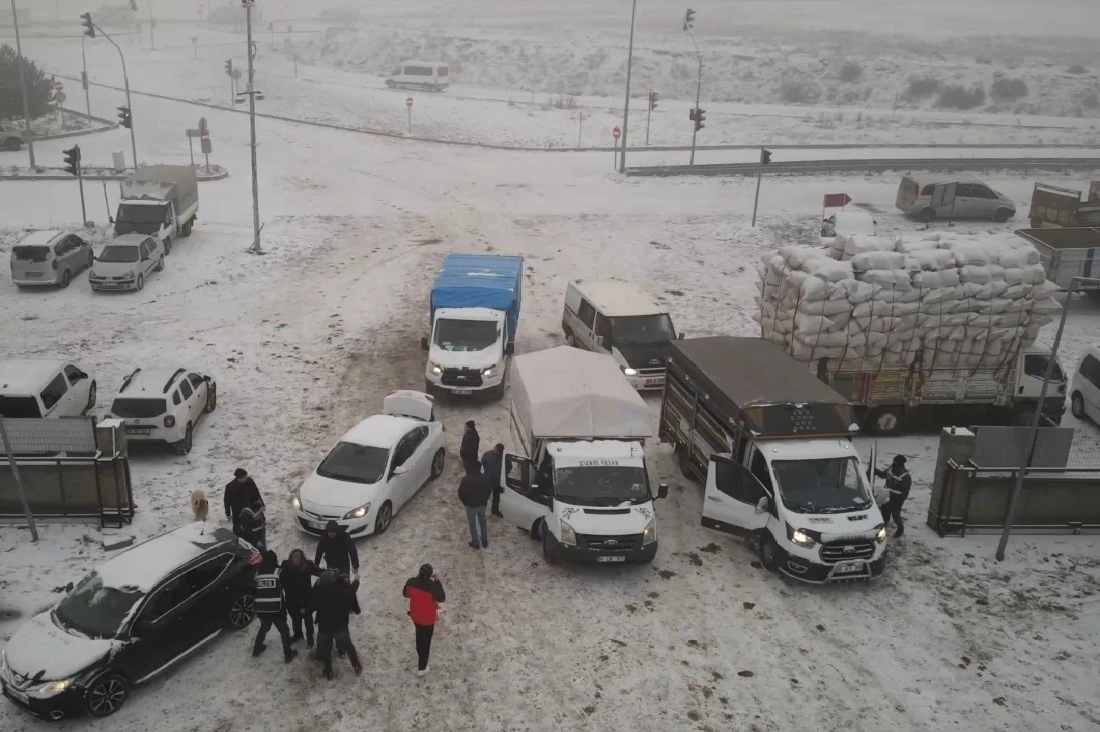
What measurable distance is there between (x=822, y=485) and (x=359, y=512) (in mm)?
7385

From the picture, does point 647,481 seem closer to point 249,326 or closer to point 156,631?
point 156,631

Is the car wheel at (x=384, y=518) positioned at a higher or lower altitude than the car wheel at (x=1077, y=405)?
lower

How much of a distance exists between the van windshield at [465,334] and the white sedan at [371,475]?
12.8ft

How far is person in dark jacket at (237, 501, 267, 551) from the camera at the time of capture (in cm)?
1326

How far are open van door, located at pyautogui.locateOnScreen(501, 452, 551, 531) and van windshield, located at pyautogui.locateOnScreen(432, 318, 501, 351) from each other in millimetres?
5959

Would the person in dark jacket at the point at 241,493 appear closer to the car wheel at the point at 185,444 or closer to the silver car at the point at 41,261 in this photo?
the car wheel at the point at 185,444

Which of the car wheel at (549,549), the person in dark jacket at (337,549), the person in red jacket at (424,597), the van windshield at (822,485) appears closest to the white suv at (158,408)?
the person in dark jacket at (337,549)

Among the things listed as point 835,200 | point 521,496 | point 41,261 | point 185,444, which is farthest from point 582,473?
point 835,200

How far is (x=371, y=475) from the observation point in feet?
48.9

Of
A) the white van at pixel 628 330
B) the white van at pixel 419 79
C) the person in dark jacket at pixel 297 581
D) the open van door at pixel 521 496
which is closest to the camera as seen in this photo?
the person in dark jacket at pixel 297 581

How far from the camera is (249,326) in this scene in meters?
24.5

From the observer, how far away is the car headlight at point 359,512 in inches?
560

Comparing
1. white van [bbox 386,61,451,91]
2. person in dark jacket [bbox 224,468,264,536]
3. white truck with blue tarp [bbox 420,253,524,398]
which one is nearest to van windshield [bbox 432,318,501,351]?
white truck with blue tarp [bbox 420,253,524,398]

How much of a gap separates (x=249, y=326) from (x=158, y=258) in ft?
20.2
